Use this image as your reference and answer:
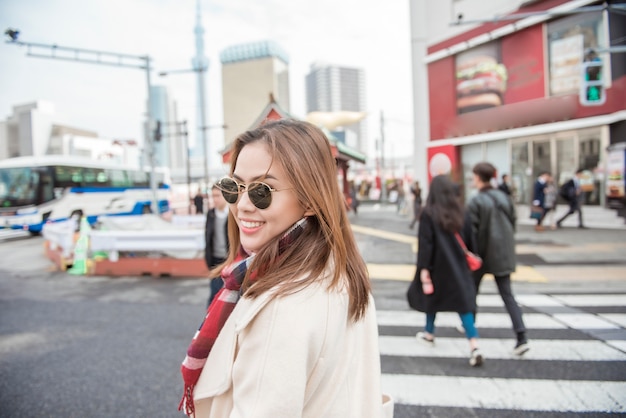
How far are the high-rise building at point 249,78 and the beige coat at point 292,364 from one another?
37.2ft

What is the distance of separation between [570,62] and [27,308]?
18.7 m

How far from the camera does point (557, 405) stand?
323 centimetres

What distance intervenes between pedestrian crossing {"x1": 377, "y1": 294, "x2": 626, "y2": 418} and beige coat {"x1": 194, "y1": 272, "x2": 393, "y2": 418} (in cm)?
232

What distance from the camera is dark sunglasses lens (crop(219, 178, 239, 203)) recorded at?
4.49 ft

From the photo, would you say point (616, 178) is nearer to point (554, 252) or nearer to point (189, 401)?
point (554, 252)

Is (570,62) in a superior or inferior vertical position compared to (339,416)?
superior

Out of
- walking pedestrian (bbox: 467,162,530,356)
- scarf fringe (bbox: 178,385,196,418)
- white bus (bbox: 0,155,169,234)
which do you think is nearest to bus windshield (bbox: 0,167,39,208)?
white bus (bbox: 0,155,169,234)

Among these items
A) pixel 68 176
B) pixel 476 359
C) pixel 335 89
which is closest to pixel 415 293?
pixel 476 359

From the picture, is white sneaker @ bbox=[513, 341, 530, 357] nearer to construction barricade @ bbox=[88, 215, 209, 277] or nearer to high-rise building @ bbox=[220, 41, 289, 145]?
construction barricade @ bbox=[88, 215, 209, 277]

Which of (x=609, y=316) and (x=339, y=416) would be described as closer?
(x=339, y=416)

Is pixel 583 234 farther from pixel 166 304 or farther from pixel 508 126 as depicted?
pixel 166 304

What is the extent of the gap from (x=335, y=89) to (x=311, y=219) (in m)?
90.4

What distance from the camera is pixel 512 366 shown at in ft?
13.2

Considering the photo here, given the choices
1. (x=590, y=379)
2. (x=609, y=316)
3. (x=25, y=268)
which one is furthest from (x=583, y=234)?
(x=25, y=268)
